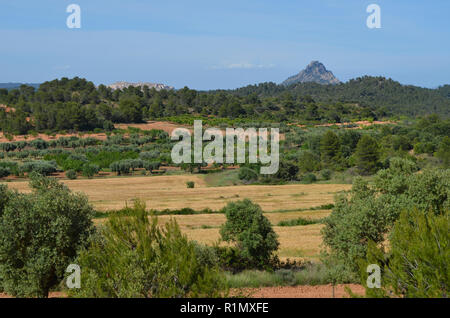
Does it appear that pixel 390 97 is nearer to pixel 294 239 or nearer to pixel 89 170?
pixel 89 170

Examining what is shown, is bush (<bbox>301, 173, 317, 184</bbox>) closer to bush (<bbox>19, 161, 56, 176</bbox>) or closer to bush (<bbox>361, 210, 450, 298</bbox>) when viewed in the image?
bush (<bbox>19, 161, 56, 176</bbox>)

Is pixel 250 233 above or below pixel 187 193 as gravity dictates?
above

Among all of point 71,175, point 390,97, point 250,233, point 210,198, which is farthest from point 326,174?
point 390,97

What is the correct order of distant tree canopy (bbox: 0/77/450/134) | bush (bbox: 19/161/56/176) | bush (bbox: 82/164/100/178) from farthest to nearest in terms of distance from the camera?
distant tree canopy (bbox: 0/77/450/134)
bush (bbox: 82/164/100/178)
bush (bbox: 19/161/56/176)

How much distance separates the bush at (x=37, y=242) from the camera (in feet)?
42.2

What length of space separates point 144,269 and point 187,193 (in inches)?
1480

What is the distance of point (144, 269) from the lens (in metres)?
9.41

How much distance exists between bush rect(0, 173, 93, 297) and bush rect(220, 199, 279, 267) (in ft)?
21.1

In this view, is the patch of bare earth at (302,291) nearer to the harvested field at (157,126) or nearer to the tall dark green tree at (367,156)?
the tall dark green tree at (367,156)

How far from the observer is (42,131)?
291 ft

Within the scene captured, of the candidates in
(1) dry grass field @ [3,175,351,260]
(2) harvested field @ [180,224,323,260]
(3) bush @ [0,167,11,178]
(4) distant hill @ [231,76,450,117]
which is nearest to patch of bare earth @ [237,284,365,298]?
(2) harvested field @ [180,224,323,260]

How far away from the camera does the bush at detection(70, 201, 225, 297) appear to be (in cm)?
890
